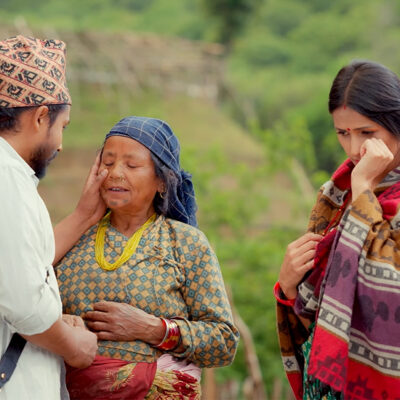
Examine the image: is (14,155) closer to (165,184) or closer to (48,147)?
(48,147)

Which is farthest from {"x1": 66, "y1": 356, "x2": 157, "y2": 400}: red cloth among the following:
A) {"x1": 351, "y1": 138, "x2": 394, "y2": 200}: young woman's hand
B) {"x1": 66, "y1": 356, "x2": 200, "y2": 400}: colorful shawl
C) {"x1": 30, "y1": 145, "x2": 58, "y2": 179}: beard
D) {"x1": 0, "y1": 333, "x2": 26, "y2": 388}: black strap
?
{"x1": 351, "y1": 138, "x2": 394, "y2": 200}: young woman's hand

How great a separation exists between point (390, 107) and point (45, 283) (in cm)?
113

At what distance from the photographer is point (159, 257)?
7.16ft

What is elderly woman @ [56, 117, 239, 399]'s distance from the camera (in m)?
2.09

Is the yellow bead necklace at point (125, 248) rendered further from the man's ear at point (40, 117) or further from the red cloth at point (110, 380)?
the man's ear at point (40, 117)

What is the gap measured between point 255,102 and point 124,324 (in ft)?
81.1

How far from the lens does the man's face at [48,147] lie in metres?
1.91

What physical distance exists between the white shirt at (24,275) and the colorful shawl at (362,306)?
0.77 meters

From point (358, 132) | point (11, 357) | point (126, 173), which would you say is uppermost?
point (358, 132)

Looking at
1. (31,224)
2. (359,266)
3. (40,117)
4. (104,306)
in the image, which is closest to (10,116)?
(40,117)

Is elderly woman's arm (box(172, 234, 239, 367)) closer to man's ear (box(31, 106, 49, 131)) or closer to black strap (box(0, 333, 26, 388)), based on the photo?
black strap (box(0, 333, 26, 388))

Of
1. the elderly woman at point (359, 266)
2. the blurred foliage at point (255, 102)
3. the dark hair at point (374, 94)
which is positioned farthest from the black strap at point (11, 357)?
the blurred foliage at point (255, 102)

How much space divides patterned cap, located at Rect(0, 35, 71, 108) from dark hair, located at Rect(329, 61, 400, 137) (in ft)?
2.83

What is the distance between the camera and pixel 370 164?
1.96 meters
